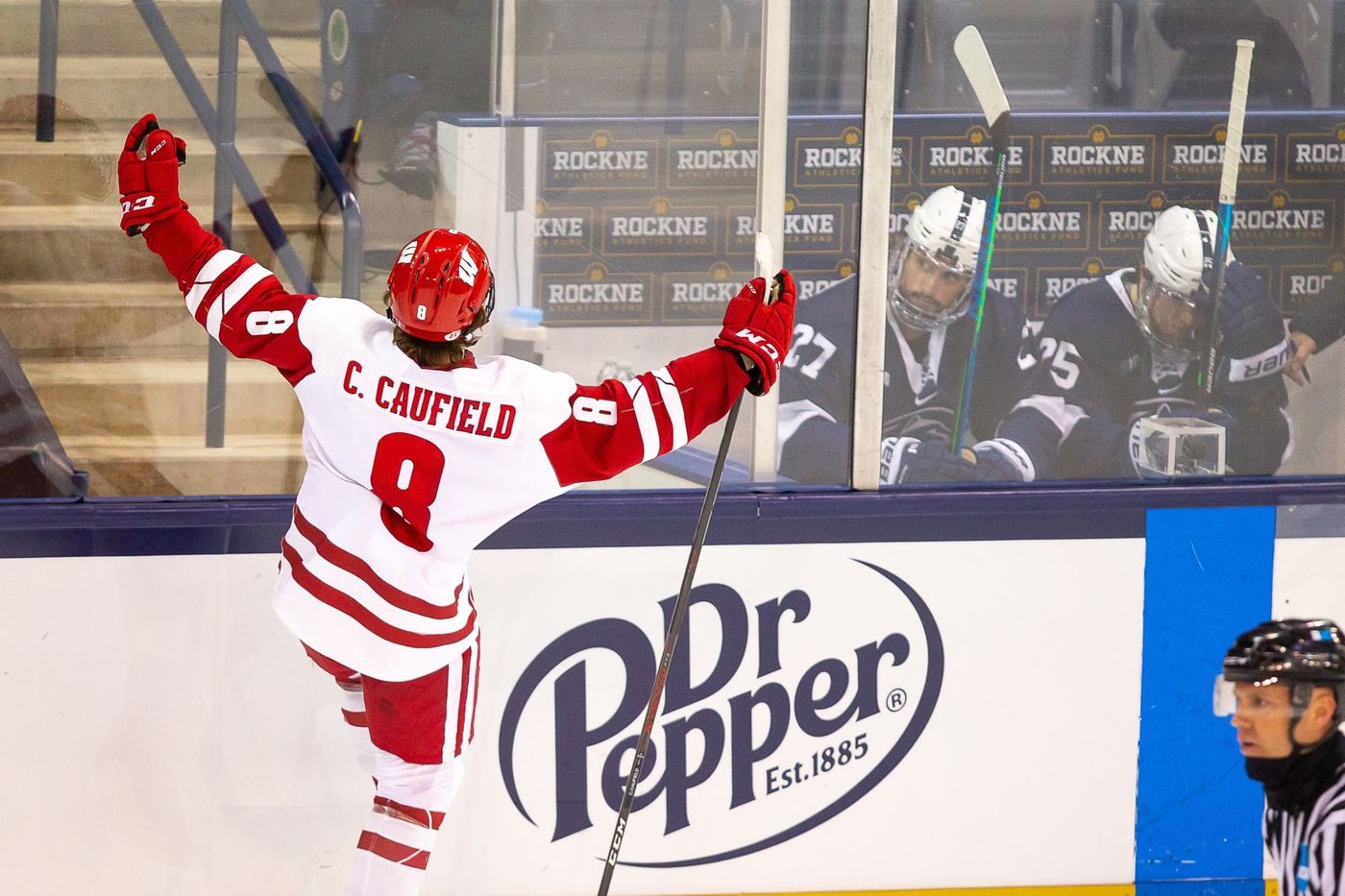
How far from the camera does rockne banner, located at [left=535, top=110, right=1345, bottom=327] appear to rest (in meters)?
3.04

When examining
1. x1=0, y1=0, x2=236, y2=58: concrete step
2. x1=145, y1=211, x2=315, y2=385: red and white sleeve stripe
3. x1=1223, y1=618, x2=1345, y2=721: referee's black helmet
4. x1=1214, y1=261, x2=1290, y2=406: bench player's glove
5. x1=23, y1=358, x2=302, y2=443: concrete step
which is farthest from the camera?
x1=1214, y1=261, x2=1290, y2=406: bench player's glove

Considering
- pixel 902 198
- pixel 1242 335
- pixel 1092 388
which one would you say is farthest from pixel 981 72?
pixel 1242 335

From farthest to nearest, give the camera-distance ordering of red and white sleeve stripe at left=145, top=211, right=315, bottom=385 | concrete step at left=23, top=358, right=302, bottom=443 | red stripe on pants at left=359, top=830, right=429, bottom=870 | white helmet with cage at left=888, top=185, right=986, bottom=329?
white helmet with cage at left=888, top=185, right=986, bottom=329
concrete step at left=23, top=358, right=302, bottom=443
red stripe on pants at left=359, top=830, right=429, bottom=870
red and white sleeve stripe at left=145, top=211, right=315, bottom=385

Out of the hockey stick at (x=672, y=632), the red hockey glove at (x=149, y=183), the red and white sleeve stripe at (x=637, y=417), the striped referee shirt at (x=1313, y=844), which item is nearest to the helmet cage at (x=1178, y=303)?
the hockey stick at (x=672, y=632)

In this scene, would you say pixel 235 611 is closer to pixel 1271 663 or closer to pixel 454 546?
pixel 454 546

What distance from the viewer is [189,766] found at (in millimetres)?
2967

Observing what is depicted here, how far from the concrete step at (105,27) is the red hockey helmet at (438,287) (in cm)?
79

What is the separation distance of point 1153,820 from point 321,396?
6.21 ft

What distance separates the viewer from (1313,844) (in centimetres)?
212

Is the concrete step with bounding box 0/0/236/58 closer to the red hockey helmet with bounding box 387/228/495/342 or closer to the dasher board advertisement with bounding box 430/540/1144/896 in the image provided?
the red hockey helmet with bounding box 387/228/495/342

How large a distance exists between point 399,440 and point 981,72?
1438 millimetres

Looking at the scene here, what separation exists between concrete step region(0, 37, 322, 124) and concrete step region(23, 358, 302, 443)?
1.52 ft

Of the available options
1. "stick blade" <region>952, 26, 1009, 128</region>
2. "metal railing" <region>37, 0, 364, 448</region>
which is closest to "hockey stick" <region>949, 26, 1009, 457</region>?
"stick blade" <region>952, 26, 1009, 128</region>

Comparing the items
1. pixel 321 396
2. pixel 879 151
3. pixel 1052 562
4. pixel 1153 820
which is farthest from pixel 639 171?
pixel 1153 820
